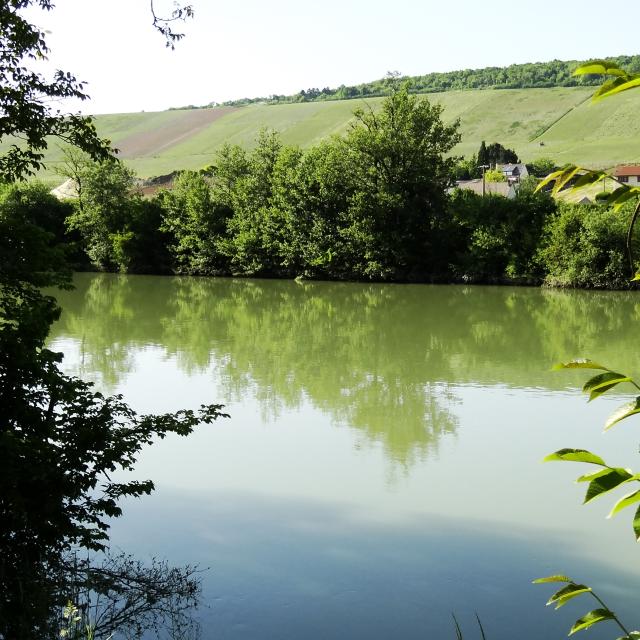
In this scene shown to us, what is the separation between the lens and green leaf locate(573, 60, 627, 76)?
120cm

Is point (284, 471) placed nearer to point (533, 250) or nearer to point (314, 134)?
point (533, 250)

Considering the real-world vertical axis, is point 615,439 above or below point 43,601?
below

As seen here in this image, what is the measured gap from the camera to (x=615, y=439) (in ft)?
31.3

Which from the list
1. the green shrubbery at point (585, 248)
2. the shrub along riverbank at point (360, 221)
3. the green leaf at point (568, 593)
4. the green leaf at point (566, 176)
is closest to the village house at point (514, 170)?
the shrub along riverbank at point (360, 221)

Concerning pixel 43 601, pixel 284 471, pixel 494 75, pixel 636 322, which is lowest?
pixel 636 322

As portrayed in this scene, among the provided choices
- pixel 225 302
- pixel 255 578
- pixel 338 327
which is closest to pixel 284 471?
pixel 255 578

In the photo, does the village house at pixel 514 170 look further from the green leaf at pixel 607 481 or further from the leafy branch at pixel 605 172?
the green leaf at pixel 607 481

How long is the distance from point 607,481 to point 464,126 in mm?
76754

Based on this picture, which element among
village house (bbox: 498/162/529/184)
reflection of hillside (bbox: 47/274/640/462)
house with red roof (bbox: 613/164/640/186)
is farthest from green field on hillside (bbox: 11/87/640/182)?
reflection of hillside (bbox: 47/274/640/462)

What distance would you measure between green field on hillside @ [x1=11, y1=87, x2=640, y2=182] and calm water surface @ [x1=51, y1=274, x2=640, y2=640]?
169ft

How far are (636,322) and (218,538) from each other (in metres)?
15.3

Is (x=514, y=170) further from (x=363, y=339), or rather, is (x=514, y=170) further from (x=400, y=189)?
(x=363, y=339)

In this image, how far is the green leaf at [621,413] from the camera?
3.90ft

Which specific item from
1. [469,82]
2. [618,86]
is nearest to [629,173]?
[469,82]
